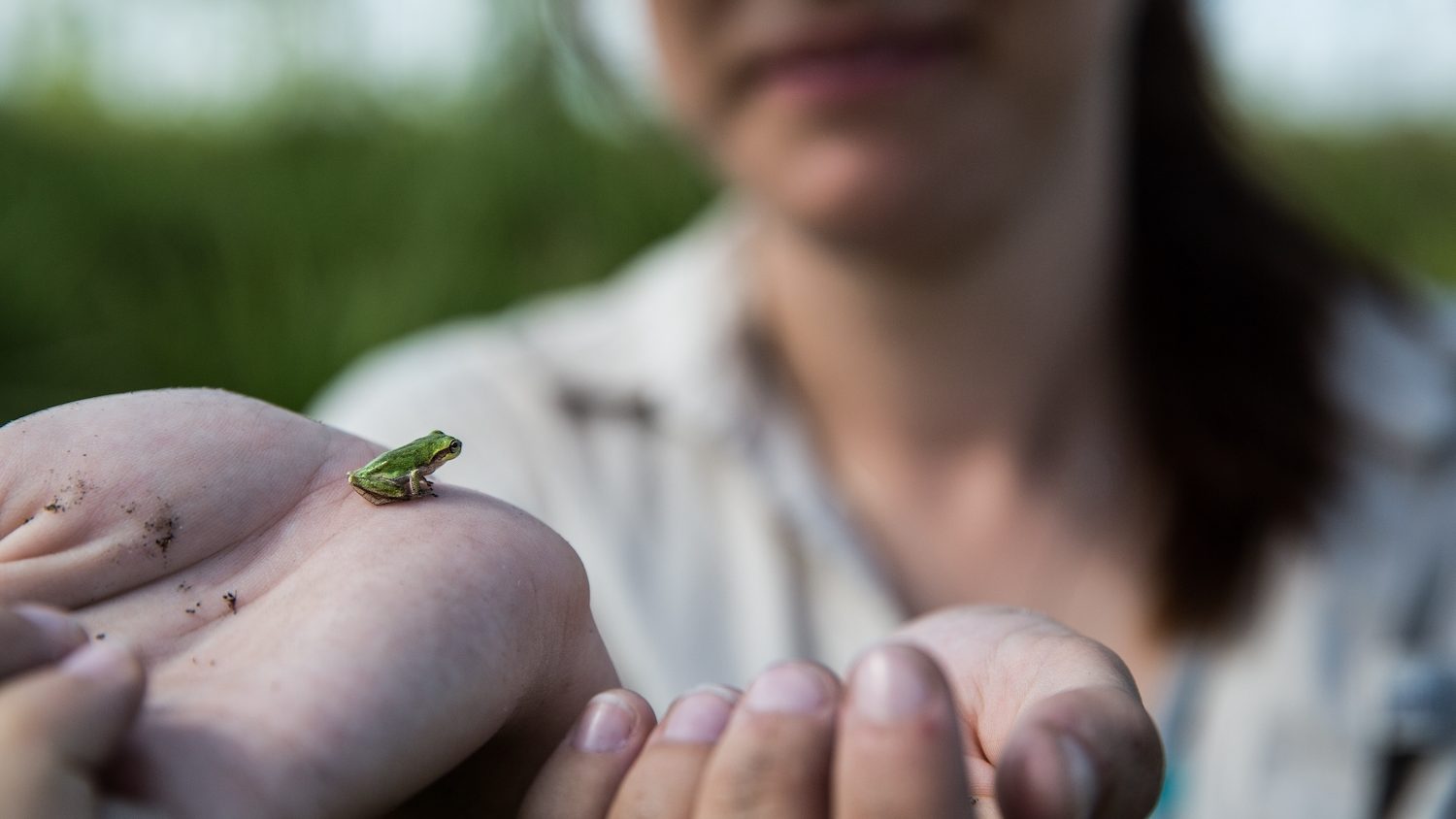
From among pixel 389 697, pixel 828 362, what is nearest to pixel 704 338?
pixel 828 362

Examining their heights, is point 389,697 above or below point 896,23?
below

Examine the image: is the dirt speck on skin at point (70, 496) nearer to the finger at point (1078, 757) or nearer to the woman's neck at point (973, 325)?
the finger at point (1078, 757)

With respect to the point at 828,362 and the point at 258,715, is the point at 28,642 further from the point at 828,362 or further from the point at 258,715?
the point at 828,362

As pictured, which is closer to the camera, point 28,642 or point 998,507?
point 28,642

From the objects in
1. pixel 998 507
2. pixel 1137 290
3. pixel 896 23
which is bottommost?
pixel 998 507

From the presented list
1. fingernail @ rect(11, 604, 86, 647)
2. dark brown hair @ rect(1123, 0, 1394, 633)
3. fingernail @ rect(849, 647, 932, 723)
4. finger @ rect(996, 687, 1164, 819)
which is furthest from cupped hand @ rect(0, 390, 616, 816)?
dark brown hair @ rect(1123, 0, 1394, 633)

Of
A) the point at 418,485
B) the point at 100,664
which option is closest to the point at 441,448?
the point at 418,485

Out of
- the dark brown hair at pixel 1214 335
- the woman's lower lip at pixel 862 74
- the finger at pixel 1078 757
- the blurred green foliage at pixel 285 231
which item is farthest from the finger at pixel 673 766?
the blurred green foliage at pixel 285 231
